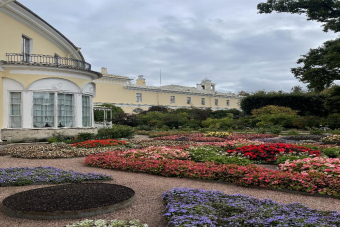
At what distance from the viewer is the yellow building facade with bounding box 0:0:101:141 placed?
52.0ft

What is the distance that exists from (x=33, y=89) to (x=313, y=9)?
20.1m

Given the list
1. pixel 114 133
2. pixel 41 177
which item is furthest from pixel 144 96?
pixel 41 177

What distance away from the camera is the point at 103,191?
5625mm

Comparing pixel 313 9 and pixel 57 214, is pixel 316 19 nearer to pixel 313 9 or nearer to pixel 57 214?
pixel 313 9

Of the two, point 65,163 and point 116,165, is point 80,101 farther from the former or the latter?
point 116,165

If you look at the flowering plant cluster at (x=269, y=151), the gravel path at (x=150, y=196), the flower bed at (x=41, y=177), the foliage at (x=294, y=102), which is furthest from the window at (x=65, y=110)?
the foliage at (x=294, y=102)

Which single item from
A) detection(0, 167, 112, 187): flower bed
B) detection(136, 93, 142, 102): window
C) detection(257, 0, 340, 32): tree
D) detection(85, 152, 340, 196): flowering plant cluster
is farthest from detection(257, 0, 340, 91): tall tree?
detection(136, 93, 142, 102): window

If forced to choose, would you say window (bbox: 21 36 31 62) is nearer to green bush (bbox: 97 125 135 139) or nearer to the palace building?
→ the palace building

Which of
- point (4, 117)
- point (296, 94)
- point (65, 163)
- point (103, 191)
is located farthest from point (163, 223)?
point (296, 94)

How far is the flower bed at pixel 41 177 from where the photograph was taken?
6738 mm

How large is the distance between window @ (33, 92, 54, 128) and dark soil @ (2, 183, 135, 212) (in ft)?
36.7

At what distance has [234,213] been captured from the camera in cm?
438

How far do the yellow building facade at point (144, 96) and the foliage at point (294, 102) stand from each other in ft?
26.3

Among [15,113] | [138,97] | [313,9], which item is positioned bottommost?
[15,113]
